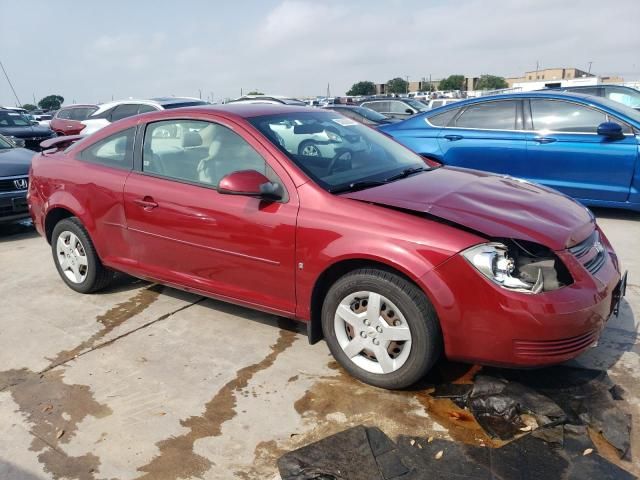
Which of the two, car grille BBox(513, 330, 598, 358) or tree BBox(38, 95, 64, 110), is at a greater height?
car grille BBox(513, 330, 598, 358)

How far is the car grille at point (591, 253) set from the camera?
2.97 meters

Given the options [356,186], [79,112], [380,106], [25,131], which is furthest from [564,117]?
[380,106]

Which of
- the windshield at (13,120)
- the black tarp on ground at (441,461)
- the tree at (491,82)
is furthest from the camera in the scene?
the tree at (491,82)

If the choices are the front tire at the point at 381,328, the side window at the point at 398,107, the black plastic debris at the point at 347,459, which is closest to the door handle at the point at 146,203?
the front tire at the point at 381,328

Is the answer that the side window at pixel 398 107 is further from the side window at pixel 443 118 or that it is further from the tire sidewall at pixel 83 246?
the tire sidewall at pixel 83 246

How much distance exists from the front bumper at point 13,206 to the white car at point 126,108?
388 cm

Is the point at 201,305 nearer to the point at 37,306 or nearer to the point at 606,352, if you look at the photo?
the point at 37,306

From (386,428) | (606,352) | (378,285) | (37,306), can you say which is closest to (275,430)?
(386,428)

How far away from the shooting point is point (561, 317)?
270 centimetres

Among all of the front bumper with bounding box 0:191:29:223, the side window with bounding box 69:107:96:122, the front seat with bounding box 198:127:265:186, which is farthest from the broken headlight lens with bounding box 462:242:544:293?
the side window with bounding box 69:107:96:122

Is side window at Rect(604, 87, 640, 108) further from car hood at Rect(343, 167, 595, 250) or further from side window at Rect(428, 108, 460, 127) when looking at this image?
car hood at Rect(343, 167, 595, 250)

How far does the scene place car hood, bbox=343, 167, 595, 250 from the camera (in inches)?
115

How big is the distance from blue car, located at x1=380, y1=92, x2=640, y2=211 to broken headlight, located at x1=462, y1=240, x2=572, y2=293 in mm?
3815

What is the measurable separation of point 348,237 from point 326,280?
34cm
